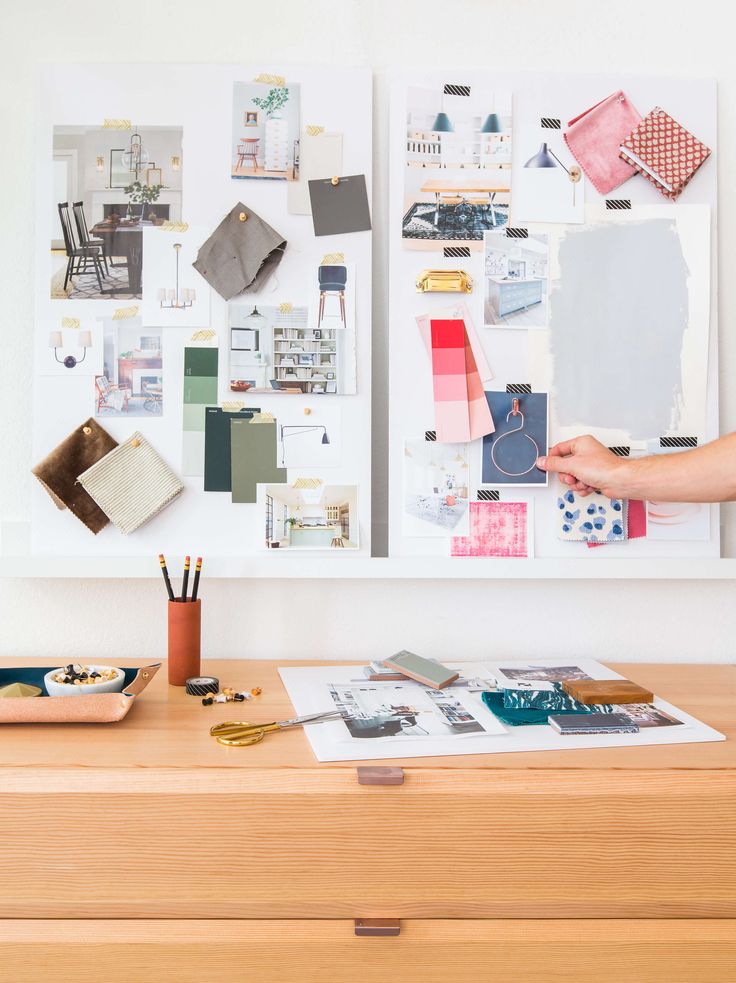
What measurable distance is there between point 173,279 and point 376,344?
39 centimetres

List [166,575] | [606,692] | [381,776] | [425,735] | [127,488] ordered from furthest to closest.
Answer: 1. [127,488]
2. [166,575]
3. [606,692]
4. [425,735]
5. [381,776]

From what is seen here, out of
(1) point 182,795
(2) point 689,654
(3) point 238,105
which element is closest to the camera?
(1) point 182,795

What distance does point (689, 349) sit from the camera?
149cm

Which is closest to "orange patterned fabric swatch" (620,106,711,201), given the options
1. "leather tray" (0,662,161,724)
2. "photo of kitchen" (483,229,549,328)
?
"photo of kitchen" (483,229,549,328)

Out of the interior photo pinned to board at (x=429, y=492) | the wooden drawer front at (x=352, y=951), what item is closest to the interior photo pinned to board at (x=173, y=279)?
the interior photo pinned to board at (x=429, y=492)

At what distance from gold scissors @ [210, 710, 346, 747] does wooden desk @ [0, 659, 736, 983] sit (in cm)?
5

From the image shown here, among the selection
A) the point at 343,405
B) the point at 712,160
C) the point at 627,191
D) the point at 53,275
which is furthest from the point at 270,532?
the point at 712,160

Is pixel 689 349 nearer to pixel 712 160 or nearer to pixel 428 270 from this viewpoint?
pixel 712 160

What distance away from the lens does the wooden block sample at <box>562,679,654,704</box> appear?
1205 millimetres

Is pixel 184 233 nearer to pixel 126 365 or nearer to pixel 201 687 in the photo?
pixel 126 365

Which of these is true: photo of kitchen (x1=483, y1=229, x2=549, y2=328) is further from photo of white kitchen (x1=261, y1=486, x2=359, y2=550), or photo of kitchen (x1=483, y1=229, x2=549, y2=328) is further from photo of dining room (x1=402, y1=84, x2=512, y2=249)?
photo of white kitchen (x1=261, y1=486, x2=359, y2=550)

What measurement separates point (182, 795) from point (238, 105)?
1.18 metres

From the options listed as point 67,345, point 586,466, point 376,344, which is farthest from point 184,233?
point 586,466

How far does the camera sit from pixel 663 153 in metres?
1.47
